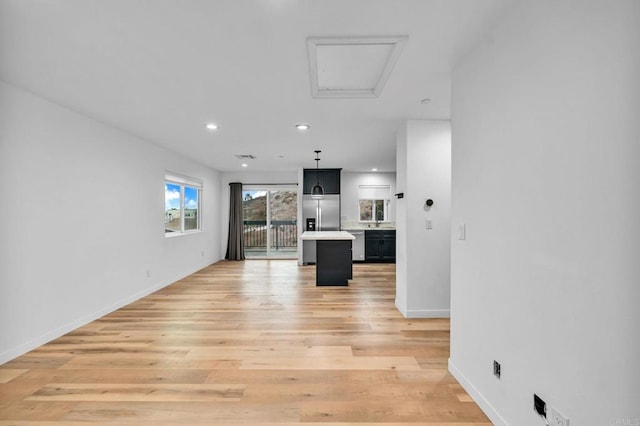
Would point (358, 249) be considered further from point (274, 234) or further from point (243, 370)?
point (243, 370)

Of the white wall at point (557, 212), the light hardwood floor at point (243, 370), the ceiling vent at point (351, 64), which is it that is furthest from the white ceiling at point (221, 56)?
the light hardwood floor at point (243, 370)

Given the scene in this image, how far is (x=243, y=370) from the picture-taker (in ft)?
7.63

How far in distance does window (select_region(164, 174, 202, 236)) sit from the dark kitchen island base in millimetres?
2896

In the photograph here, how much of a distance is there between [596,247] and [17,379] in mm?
3768

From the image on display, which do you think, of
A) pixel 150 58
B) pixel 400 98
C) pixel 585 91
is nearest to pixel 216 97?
pixel 150 58

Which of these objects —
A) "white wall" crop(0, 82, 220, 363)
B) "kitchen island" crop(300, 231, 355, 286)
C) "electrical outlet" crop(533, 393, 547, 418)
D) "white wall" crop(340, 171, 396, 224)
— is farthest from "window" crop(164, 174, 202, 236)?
"electrical outlet" crop(533, 393, 547, 418)

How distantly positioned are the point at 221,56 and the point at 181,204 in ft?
14.9

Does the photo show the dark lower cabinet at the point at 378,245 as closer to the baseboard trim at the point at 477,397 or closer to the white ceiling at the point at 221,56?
the white ceiling at the point at 221,56

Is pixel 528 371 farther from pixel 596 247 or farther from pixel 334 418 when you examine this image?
pixel 334 418

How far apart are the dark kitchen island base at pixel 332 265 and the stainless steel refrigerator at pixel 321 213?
84.3 inches

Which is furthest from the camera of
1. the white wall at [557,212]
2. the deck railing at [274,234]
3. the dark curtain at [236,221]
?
the deck railing at [274,234]

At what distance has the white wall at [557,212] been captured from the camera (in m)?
0.98

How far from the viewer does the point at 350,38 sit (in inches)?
73.6

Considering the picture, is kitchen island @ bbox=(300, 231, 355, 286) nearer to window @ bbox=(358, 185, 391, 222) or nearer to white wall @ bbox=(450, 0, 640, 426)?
window @ bbox=(358, 185, 391, 222)
